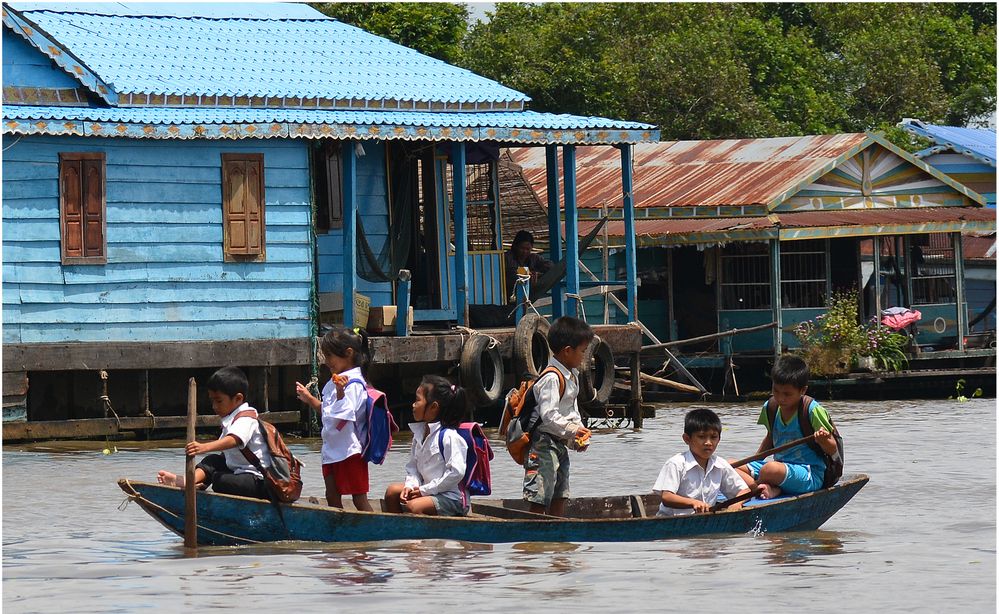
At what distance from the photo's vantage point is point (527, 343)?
55.4 feet

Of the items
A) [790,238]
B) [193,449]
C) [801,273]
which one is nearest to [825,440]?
[193,449]

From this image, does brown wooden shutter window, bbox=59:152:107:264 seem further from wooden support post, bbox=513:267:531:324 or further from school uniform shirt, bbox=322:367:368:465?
school uniform shirt, bbox=322:367:368:465

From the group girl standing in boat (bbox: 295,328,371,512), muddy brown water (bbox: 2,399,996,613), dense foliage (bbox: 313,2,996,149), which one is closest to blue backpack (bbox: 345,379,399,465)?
girl standing in boat (bbox: 295,328,371,512)

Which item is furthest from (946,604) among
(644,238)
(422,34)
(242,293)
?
(422,34)

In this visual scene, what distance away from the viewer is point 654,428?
18.2 meters

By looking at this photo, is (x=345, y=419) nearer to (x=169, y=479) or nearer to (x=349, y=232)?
(x=169, y=479)

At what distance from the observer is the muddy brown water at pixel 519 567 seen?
773cm

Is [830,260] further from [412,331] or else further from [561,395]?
[561,395]

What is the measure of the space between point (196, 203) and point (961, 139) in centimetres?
1704

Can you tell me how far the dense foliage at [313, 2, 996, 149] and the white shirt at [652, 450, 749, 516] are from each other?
2092 cm

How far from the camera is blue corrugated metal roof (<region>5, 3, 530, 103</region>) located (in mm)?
17141

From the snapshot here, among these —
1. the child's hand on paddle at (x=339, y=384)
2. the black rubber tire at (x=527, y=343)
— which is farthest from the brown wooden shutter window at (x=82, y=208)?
the child's hand on paddle at (x=339, y=384)

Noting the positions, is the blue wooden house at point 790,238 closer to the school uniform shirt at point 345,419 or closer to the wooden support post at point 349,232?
the wooden support post at point 349,232

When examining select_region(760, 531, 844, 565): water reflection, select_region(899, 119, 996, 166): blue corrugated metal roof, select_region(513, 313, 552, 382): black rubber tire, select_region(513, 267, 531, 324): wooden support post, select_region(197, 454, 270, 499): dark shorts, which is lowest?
select_region(760, 531, 844, 565): water reflection
